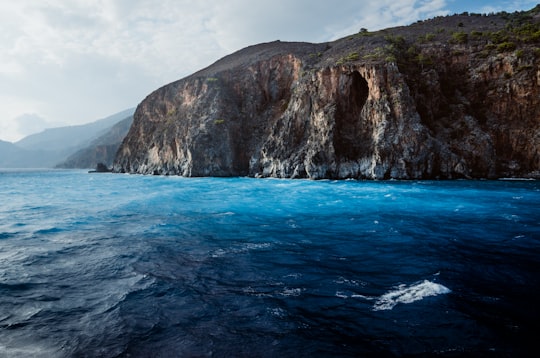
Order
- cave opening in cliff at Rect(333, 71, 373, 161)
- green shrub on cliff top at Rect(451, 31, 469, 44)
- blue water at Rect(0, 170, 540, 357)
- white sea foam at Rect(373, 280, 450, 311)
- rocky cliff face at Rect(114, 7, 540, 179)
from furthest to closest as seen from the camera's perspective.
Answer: green shrub on cliff top at Rect(451, 31, 469, 44) < cave opening in cliff at Rect(333, 71, 373, 161) < rocky cliff face at Rect(114, 7, 540, 179) < white sea foam at Rect(373, 280, 450, 311) < blue water at Rect(0, 170, 540, 357)

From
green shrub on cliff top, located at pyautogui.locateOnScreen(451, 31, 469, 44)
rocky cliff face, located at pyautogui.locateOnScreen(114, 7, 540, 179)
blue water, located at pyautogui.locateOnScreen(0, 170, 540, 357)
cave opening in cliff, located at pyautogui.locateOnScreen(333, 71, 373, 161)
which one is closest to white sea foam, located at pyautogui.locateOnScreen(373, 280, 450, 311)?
blue water, located at pyautogui.locateOnScreen(0, 170, 540, 357)

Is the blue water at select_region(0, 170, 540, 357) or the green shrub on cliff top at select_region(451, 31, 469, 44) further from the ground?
the green shrub on cliff top at select_region(451, 31, 469, 44)

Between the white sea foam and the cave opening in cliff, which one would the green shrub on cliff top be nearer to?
the cave opening in cliff

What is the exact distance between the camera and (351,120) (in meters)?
47.5

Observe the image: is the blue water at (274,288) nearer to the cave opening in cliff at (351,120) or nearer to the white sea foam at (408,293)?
the white sea foam at (408,293)

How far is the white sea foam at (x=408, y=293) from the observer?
21.9 feet

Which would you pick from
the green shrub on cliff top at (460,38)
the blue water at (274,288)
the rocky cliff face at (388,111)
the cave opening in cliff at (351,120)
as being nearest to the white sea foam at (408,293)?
the blue water at (274,288)

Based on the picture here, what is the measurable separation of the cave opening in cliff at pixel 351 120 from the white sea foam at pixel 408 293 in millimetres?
37737

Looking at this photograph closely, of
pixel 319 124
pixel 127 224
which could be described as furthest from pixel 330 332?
pixel 319 124

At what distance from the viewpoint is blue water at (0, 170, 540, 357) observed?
5.38 meters

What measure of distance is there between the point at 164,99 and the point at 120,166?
28510 millimetres

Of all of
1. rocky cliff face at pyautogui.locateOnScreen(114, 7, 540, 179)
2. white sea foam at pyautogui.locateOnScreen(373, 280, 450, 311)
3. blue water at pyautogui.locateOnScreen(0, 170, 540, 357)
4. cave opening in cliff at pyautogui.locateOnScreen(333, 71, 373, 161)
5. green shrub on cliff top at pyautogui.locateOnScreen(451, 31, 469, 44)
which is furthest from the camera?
green shrub on cliff top at pyautogui.locateOnScreen(451, 31, 469, 44)

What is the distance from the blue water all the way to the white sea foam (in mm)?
→ 47

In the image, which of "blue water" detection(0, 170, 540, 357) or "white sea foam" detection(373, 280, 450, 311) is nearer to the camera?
"blue water" detection(0, 170, 540, 357)
